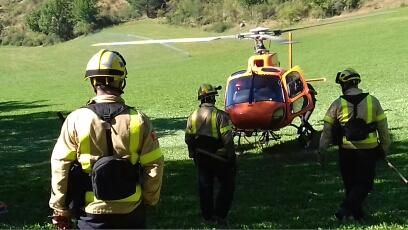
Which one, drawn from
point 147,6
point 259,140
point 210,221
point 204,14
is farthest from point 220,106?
point 147,6

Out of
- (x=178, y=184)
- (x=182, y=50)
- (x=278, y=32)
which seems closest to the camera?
(x=178, y=184)

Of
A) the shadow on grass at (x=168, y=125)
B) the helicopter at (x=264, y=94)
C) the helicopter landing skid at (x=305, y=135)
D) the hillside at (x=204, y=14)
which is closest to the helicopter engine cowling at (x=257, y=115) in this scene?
the helicopter at (x=264, y=94)

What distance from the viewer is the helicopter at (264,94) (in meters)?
12.6

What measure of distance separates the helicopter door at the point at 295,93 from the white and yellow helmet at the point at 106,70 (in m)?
8.97

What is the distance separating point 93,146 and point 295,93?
32.2ft

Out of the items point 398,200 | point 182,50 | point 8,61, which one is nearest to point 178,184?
point 398,200

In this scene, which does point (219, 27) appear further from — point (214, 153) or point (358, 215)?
point (358, 215)

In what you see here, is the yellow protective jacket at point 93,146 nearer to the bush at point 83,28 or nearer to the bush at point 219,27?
the bush at point 219,27

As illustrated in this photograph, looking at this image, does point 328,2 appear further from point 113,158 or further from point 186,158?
point 113,158

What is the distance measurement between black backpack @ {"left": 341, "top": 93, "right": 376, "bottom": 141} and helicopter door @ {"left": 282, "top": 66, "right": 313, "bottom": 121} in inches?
224

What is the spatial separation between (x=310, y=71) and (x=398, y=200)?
29046 millimetres

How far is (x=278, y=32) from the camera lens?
13.2 meters

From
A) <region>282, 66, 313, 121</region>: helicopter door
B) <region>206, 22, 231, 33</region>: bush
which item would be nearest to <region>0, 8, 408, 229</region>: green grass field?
<region>282, 66, 313, 121</region>: helicopter door

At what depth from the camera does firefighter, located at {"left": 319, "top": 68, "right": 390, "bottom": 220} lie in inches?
291
